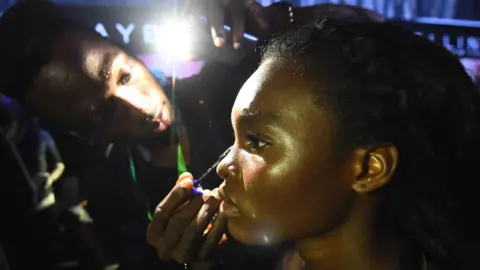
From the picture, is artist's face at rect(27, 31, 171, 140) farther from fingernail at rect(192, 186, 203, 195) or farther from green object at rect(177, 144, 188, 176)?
fingernail at rect(192, 186, 203, 195)

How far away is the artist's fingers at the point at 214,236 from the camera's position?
29.2 inches

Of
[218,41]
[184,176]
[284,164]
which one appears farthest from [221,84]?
[284,164]

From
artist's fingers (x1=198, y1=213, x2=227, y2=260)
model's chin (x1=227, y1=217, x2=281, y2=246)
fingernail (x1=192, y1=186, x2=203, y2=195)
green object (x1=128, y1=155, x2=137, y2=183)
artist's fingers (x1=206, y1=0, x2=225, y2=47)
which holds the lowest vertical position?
artist's fingers (x1=198, y1=213, x2=227, y2=260)

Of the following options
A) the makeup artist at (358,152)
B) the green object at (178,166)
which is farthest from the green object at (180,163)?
the makeup artist at (358,152)

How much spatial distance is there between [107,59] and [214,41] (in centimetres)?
20

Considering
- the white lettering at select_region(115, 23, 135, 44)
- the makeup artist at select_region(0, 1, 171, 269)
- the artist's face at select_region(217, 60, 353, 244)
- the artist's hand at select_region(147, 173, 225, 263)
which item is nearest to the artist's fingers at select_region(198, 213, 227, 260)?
the artist's hand at select_region(147, 173, 225, 263)

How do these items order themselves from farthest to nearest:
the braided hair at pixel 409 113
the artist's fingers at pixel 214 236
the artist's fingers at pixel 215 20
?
the artist's fingers at pixel 215 20
the artist's fingers at pixel 214 236
the braided hair at pixel 409 113

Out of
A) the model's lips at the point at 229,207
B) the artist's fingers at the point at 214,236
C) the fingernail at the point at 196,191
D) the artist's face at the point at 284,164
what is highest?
the artist's face at the point at 284,164

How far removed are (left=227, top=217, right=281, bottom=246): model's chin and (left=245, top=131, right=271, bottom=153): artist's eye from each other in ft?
0.34

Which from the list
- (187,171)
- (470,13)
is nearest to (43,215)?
(187,171)

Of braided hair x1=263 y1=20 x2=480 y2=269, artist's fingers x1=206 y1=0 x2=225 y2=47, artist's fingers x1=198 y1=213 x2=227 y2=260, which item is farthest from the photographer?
artist's fingers x1=206 y1=0 x2=225 y2=47

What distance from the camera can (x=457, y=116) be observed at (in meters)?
0.63

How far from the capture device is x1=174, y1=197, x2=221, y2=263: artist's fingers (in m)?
0.75

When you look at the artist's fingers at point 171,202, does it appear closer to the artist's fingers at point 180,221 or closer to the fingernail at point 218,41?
the artist's fingers at point 180,221
